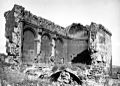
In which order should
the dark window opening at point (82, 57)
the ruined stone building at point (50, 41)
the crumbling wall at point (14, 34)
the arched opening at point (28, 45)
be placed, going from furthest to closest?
the dark window opening at point (82, 57), the arched opening at point (28, 45), the ruined stone building at point (50, 41), the crumbling wall at point (14, 34)

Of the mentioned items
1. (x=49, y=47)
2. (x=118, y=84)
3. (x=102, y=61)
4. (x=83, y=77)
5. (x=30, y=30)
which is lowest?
(x=118, y=84)

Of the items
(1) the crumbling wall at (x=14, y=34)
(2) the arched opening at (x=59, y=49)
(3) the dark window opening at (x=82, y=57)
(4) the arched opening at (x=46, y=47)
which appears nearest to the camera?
(1) the crumbling wall at (x=14, y=34)

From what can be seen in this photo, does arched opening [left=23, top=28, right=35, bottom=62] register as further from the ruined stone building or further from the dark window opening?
the dark window opening

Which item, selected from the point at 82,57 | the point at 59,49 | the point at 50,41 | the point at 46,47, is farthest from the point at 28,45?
the point at 82,57

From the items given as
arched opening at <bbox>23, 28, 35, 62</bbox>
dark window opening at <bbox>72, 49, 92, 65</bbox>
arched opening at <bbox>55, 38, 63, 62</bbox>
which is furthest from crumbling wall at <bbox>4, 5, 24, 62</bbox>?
dark window opening at <bbox>72, 49, 92, 65</bbox>

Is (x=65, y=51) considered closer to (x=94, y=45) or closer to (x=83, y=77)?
(x=94, y=45)

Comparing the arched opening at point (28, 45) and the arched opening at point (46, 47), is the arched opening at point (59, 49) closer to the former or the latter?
the arched opening at point (46, 47)

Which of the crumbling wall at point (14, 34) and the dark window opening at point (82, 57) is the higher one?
the crumbling wall at point (14, 34)

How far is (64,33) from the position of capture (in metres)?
19.5

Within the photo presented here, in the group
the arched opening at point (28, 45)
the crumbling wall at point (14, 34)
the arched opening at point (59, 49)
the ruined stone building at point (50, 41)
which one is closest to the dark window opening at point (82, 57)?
the ruined stone building at point (50, 41)

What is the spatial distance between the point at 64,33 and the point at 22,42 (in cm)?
686

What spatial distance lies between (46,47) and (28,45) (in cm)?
257

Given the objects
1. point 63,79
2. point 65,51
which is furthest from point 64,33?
point 63,79

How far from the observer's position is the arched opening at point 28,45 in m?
14.4
